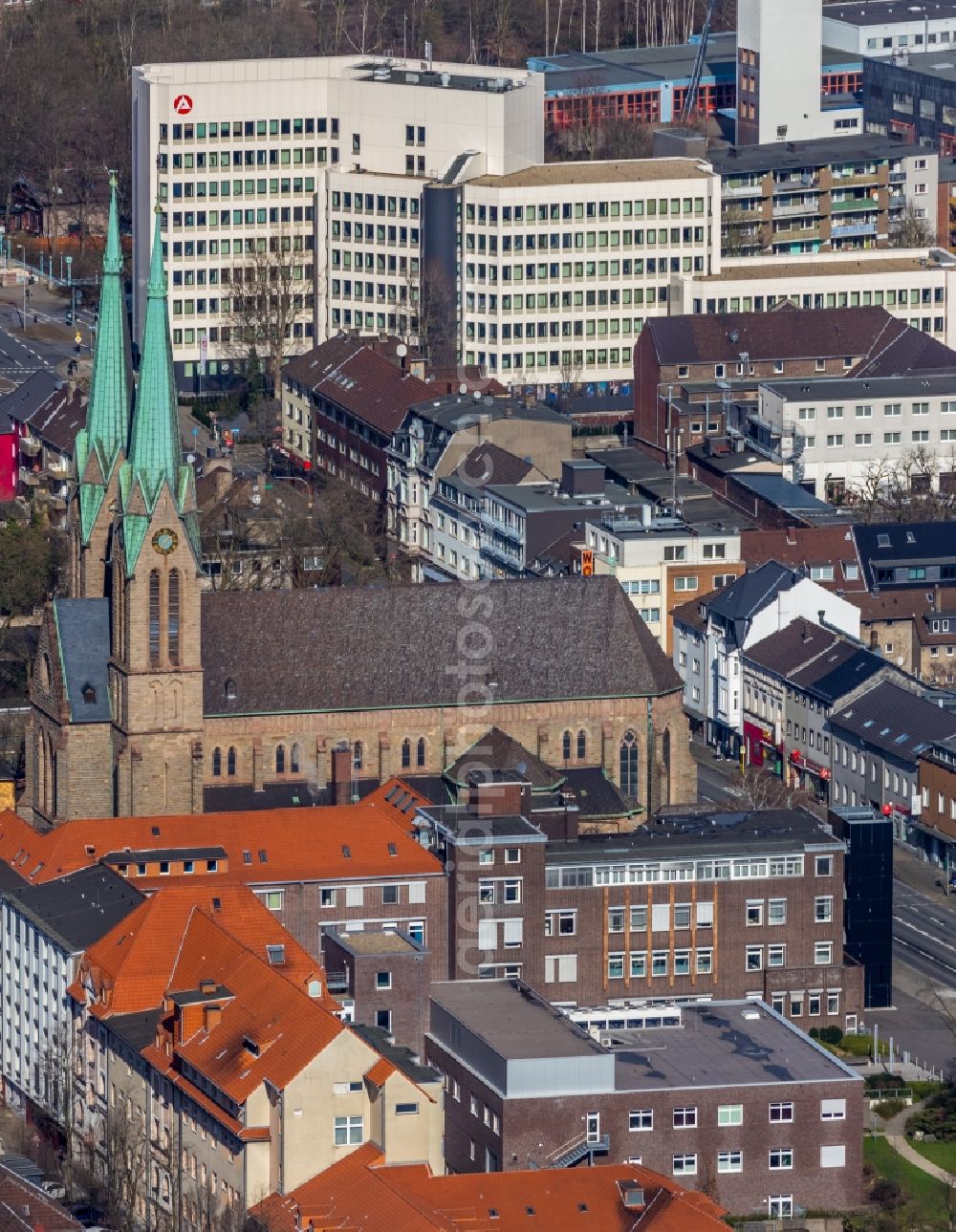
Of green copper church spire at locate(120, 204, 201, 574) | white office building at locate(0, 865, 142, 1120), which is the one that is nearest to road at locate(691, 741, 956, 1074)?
green copper church spire at locate(120, 204, 201, 574)

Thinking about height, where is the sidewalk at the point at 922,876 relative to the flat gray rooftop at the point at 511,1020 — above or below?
below

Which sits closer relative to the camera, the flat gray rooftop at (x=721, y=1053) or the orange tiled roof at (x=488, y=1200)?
the orange tiled roof at (x=488, y=1200)

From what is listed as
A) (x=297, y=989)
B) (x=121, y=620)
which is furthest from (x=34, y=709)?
(x=297, y=989)

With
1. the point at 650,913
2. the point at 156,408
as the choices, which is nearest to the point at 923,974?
the point at 650,913

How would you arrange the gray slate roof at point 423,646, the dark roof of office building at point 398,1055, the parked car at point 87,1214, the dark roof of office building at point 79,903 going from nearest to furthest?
the parked car at point 87,1214 → the dark roof of office building at point 398,1055 → the dark roof of office building at point 79,903 → the gray slate roof at point 423,646

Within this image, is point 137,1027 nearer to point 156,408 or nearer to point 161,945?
point 161,945

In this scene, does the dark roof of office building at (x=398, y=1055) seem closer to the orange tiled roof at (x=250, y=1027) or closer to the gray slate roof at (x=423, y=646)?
the orange tiled roof at (x=250, y=1027)

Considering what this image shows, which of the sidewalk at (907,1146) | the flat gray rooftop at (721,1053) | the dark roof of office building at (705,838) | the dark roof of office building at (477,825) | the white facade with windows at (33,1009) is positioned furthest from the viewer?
the dark roof of office building at (705,838)

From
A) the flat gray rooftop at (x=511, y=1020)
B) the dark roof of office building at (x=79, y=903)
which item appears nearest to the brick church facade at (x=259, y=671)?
the dark roof of office building at (x=79, y=903)
